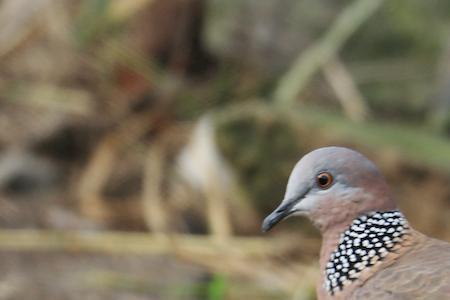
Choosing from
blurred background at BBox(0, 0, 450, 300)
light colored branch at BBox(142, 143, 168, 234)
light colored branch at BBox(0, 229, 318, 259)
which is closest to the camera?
blurred background at BBox(0, 0, 450, 300)

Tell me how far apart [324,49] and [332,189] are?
106 inches

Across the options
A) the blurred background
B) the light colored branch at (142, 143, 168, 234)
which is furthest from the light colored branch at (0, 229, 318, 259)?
the light colored branch at (142, 143, 168, 234)

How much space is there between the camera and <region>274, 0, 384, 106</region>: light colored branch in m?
5.10

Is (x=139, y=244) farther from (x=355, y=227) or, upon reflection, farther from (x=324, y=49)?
(x=355, y=227)

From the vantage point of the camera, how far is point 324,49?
5180 mm

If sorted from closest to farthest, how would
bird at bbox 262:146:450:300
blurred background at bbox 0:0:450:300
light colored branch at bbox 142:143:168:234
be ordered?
bird at bbox 262:146:450:300, blurred background at bbox 0:0:450:300, light colored branch at bbox 142:143:168:234

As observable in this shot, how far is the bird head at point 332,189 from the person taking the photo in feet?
8.27

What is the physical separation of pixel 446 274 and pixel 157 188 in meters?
3.02

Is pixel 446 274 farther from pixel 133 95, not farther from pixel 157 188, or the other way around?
pixel 133 95

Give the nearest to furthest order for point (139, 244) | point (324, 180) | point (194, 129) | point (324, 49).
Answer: point (324, 180)
point (139, 244)
point (324, 49)
point (194, 129)

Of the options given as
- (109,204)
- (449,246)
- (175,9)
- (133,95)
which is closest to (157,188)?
(109,204)

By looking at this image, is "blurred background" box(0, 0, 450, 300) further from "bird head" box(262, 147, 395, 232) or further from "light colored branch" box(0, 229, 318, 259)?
"bird head" box(262, 147, 395, 232)

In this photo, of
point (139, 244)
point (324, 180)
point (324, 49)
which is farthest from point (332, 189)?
point (324, 49)

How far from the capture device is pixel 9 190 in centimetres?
554
